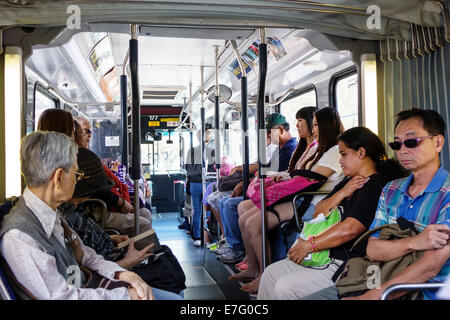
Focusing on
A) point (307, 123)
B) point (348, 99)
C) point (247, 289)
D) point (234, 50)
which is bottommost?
point (247, 289)

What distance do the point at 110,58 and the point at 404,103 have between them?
4.43m

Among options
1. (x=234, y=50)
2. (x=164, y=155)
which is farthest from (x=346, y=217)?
(x=164, y=155)

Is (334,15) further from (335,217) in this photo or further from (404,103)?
(335,217)

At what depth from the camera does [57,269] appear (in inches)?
68.7

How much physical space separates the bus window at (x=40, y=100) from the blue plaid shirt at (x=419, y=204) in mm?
3883

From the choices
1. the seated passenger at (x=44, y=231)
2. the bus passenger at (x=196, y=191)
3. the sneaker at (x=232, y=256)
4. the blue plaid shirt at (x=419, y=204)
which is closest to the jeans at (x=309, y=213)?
the blue plaid shirt at (x=419, y=204)

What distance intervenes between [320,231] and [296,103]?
4.12 meters

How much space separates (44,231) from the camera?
1.75 meters

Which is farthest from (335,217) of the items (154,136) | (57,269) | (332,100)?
(154,136)

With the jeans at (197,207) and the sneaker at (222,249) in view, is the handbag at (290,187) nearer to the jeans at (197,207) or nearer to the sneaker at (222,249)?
the sneaker at (222,249)

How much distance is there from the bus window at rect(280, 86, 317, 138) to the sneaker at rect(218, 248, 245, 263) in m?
2.43

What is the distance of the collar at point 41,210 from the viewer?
1.76 meters

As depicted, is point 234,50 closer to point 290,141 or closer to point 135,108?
point 290,141

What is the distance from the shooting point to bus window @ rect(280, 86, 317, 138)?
5.98 meters
